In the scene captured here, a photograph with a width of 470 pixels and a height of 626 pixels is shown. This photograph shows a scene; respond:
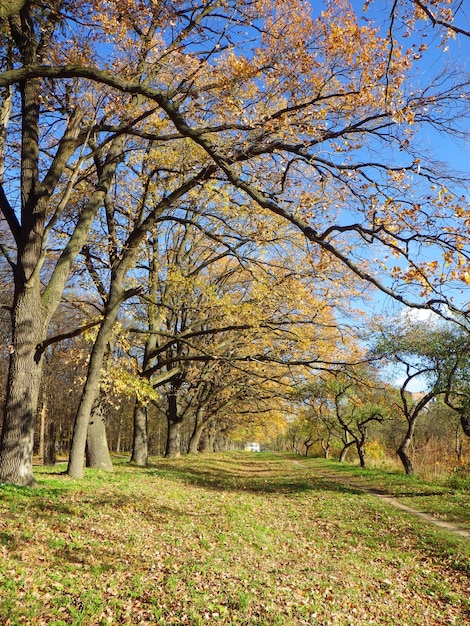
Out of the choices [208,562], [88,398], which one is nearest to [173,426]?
[88,398]

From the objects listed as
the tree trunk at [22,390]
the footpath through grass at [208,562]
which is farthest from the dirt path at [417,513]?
the tree trunk at [22,390]

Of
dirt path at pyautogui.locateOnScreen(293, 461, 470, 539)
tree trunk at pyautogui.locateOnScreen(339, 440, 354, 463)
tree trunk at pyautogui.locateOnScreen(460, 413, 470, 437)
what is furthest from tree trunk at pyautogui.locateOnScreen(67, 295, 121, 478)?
tree trunk at pyautogui.locateOnScreen(339, 440, 354, 463)

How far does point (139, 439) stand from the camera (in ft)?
61.4

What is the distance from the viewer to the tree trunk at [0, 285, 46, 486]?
8.44 meters

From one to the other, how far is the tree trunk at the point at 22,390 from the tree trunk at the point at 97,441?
4.84 meters

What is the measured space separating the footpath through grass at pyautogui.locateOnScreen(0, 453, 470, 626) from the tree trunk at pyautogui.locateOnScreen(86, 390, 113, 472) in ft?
9.10

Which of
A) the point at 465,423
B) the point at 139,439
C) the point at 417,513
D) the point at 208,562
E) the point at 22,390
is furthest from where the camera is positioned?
the point at 139,439

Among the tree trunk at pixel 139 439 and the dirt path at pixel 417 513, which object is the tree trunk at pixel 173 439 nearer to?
the tree trunk at pixel 139 439

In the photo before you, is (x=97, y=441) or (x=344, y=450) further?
(x=344, y=450)

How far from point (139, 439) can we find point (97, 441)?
5.07 m

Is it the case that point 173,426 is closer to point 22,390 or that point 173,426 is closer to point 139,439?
point 139,439

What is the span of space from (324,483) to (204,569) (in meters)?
12.9

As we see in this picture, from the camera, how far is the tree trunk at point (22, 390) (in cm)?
844

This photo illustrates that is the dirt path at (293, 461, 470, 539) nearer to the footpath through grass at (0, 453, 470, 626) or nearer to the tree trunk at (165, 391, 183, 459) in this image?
the footpath through grass at (0, 453, 470, 626)
